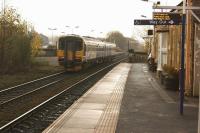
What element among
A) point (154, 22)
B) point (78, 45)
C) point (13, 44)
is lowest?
point (78, 45)

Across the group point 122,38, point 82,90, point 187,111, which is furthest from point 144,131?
point 122,38

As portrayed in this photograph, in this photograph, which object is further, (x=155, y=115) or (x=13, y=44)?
(x=13, y=44)

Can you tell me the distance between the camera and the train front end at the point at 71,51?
114 feet

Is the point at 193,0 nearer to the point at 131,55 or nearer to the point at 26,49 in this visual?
the point at 26,49

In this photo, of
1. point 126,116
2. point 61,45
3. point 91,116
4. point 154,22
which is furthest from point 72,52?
point 126,116

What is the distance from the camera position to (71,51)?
34875 mm

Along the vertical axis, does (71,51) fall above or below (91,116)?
above

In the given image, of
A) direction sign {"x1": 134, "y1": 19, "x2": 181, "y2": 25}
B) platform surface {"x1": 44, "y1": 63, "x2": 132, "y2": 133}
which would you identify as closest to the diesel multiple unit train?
platform surface {"x1": 44, "y1": 63, "x2": 132, "y2": 133}

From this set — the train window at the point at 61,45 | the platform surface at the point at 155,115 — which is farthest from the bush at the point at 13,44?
the platform surface at the point at 155,115

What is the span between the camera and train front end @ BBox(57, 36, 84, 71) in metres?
34.8

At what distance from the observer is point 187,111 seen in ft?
46.9

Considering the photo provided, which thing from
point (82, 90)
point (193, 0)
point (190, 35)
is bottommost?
point (82, 90)

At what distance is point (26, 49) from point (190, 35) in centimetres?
2130

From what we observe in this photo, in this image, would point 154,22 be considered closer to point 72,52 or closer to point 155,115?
point 155,115
